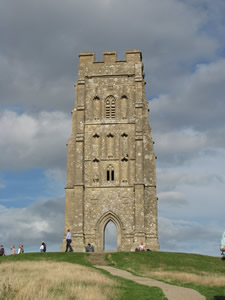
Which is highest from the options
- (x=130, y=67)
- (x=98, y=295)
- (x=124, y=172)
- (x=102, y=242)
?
(x=130, y=67)

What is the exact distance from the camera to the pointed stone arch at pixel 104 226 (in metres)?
38.1

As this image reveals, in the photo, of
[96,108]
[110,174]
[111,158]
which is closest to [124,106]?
[96,108]

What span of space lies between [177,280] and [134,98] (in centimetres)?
2506

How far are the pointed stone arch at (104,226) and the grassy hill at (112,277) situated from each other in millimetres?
8070

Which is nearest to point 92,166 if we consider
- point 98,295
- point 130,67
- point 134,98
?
point 134,98

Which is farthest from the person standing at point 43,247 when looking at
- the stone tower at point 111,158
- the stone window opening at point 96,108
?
the stone window opening at point 96,108

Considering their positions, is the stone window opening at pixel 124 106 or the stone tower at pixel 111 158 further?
the stone window opening at pixel 124 106

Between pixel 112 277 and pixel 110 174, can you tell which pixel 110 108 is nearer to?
pixel 110 174

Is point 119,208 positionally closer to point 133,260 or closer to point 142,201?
point 142,201

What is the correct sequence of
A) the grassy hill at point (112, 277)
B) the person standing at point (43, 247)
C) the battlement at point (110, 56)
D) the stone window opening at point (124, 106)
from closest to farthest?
1. the grassy hill at point (112, 277)
2. the person standing at point (43, 247)
3. the stone window opening at point (124, 106)
4. the battlement at point (110, 56)

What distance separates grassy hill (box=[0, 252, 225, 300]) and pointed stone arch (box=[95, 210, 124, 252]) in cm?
807

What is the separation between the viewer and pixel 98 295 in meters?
12.5

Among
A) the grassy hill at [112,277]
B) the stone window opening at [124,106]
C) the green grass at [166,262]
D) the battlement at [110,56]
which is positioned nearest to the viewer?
the grassy hill at [112,277]

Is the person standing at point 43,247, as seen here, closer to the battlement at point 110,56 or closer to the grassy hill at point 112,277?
the grassy hill at point 112,277
